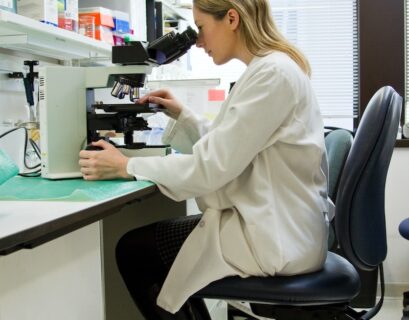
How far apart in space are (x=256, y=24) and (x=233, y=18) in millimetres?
63

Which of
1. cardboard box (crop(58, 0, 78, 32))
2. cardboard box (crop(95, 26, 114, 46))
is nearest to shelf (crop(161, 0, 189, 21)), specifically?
cardboard box (crop(95, 26, 114, 46))

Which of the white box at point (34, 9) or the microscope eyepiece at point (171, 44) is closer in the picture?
the microscope eyepiece at point (171, 44)

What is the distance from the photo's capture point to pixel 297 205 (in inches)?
46.7

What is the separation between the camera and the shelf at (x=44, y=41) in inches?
55.0

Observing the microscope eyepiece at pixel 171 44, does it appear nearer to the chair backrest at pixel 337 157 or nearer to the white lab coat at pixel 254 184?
the white lab coat at pixel 254 184

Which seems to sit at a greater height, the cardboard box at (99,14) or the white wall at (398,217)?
the cardboard box at (99,14)

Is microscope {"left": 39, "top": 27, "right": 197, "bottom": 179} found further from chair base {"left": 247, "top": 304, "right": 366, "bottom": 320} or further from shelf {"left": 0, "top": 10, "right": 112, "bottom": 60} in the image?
chair base {"left": 247, "top": 304, "right": 366, "bottom": 320}

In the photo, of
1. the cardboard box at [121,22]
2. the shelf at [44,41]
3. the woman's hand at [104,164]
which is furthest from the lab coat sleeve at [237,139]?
the cardboard box at [121,22]

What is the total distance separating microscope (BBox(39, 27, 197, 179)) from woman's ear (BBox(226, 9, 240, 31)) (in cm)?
13

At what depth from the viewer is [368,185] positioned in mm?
1196

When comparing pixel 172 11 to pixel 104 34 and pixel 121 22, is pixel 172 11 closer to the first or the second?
pixel 121 22

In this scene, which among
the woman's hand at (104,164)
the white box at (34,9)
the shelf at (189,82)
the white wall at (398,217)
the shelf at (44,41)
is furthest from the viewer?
the white wall at (398,217)

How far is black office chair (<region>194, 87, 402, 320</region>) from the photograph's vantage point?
1120 mm

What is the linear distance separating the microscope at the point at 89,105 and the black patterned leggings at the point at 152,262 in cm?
27
